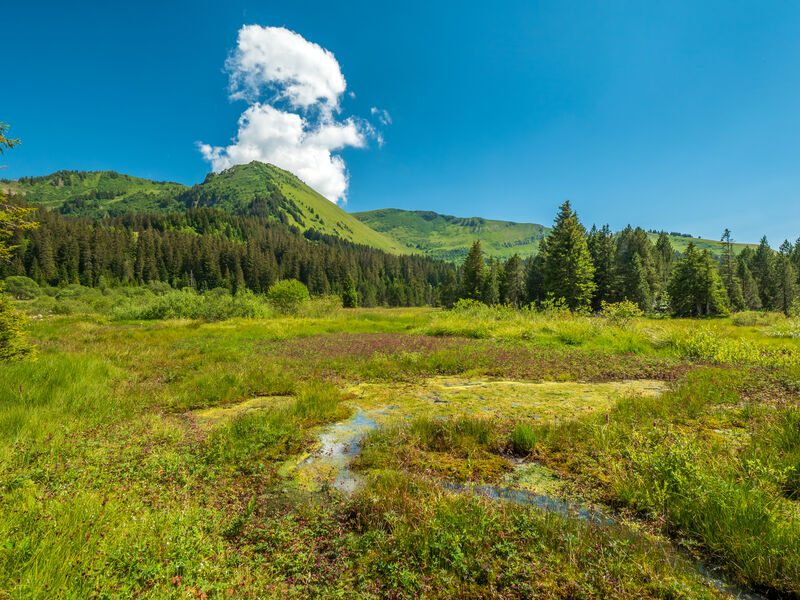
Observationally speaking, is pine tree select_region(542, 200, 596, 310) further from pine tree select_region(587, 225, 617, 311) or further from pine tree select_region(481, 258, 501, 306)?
pine tree select_region(481, 258, 501, 306)

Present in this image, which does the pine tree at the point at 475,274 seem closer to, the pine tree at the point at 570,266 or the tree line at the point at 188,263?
the pine tree at the point at 570,266

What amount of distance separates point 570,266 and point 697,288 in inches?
1046

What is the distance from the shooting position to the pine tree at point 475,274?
67250 millimetres

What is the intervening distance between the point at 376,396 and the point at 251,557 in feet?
21.6

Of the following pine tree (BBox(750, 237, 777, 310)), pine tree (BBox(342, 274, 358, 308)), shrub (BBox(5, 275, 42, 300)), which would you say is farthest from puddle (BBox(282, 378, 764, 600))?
pine tree (BBox(750, 237, 777, 310))

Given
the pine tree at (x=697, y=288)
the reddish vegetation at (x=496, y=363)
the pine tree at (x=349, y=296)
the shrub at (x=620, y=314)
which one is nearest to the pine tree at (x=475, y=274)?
the pine tree at (x=697, y=288)

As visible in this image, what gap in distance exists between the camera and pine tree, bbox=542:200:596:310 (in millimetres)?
39594

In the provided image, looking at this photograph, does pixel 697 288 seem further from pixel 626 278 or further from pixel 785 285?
pixel 785 285

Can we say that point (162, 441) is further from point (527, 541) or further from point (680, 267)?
point (680, 267)

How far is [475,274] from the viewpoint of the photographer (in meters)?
68.8

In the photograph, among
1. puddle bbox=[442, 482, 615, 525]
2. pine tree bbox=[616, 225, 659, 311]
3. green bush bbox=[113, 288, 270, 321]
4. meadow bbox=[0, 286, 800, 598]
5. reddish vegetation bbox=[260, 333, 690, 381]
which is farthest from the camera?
pine tree bbox=[616, 225, 659, 311]

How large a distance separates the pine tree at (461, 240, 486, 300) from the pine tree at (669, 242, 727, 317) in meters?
31.4

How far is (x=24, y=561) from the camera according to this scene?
276 centimetres

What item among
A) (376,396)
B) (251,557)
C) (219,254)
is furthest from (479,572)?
(219,254)
